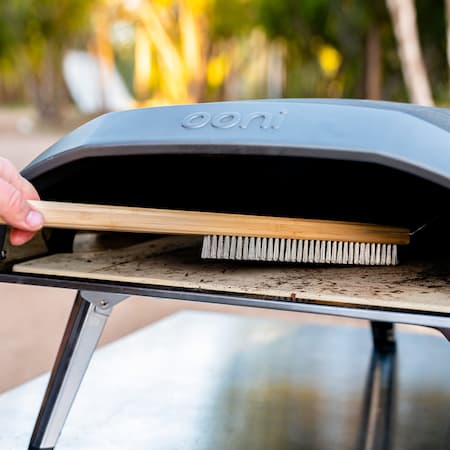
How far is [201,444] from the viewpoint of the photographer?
1.33 meters

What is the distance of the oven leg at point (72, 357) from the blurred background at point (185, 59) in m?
0.79

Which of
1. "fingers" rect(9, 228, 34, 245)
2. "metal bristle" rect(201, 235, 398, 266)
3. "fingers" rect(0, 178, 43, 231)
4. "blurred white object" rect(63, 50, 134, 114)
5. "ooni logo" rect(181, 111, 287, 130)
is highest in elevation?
"ooni logo" rect(181, 111, 287, 130)

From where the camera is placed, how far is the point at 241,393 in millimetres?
1628

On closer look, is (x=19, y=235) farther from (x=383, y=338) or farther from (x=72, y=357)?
(x=383, y=338)

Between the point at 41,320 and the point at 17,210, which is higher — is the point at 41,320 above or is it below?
below

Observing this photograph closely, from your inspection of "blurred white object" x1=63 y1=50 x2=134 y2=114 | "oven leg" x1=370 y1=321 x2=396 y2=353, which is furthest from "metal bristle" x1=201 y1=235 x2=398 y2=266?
"blurred white object" x1=63 y1=50 x2=134 y2=114

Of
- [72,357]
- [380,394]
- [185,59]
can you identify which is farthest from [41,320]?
[185,59]

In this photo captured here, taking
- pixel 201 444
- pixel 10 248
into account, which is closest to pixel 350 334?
pixel 201 444

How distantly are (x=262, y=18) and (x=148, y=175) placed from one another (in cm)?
1207

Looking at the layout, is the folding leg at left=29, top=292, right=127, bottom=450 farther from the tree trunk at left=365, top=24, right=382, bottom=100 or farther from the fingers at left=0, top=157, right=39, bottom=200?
the tree trunk at left=365, top=24, right=382, bottom=100

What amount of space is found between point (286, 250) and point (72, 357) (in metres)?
0.35

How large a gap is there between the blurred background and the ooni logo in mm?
1158

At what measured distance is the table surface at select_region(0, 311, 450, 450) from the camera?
1377mm

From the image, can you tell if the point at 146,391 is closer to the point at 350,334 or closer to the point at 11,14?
the point at 350,334
